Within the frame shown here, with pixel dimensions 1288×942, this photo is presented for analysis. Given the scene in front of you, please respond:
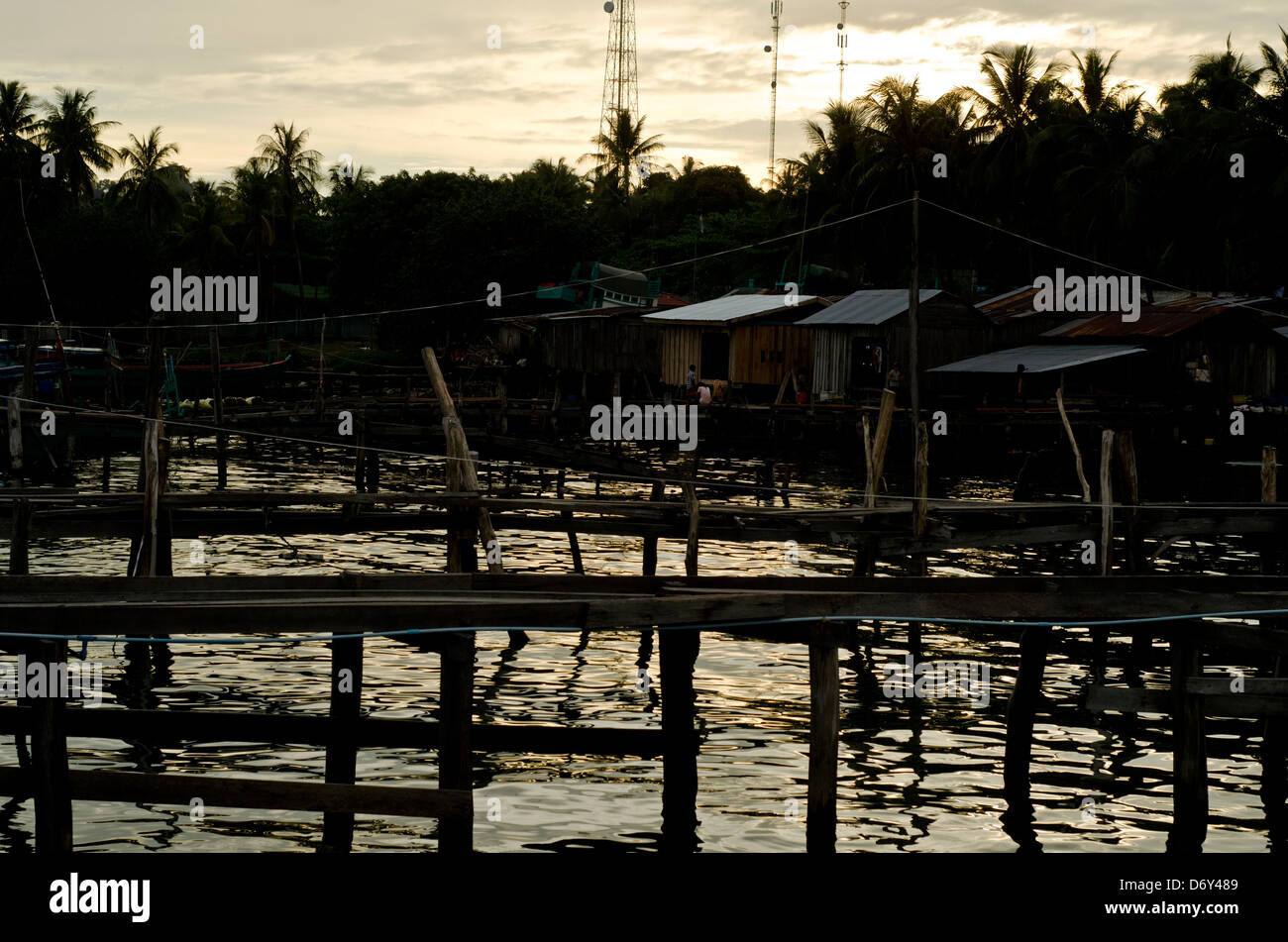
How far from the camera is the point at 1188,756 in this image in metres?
10.5

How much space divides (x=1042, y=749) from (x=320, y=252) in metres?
77.1

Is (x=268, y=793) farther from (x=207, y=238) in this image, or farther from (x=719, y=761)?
(x=207, y=238)

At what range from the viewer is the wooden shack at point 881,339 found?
1852 inches

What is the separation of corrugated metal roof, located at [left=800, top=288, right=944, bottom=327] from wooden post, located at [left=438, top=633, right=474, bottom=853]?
125 ft

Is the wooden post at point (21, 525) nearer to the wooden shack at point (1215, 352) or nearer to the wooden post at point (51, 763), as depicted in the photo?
the wooden post at point (51, 763)

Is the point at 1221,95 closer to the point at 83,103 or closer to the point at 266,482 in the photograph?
the point at 266,482

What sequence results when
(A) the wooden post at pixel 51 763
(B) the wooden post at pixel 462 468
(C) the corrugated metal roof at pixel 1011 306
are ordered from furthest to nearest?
(C) the corrugated metal roof at pixel 1011 306, (B) the wooden post at pixel 462 468, (A) the wooden post at pixel 51 763

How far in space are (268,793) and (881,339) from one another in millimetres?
40943

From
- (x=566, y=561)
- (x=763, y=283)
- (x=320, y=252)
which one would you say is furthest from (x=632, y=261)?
(x=566, y=561)

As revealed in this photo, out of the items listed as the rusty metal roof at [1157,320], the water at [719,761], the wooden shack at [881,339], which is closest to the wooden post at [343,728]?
the water at [719,761]

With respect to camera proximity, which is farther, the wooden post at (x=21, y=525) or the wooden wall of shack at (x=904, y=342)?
the wooden wall of shack at (x=904, y=342)

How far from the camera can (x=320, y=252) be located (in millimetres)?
84688

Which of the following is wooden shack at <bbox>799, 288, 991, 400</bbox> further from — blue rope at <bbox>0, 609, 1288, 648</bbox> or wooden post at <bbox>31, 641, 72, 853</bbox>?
wooden post at <bbox>31, 641, 72, 853</bbox>

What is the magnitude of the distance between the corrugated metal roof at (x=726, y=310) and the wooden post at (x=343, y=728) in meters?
40.2
